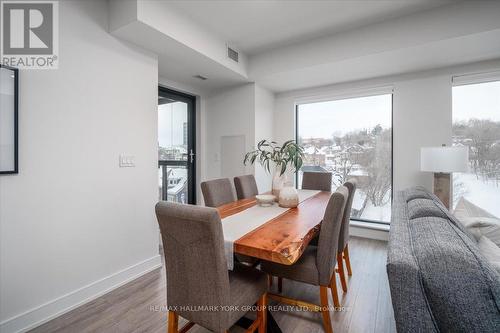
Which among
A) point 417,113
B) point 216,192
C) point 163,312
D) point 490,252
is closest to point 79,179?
point 216,192

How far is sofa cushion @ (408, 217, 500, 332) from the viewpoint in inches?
30.0

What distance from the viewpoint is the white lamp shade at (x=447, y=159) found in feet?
8.20

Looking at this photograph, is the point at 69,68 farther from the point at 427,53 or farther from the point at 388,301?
the point at 427,53

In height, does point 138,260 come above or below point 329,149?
below

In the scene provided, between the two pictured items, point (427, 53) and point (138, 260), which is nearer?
point (138, 260)

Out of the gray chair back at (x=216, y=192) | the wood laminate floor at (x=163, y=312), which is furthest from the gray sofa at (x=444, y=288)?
the gray chair back at (x=216, y=192)

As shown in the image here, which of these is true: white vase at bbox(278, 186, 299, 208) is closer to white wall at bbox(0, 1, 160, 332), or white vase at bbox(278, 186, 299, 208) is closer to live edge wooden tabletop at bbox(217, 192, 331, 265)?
live edge wooden tabletop at bbox(217, 192, 331, 265)

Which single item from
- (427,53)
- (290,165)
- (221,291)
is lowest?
(221,291)

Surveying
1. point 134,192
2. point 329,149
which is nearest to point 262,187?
point 329,149

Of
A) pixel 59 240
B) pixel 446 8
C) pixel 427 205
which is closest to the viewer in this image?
pixel 427 205

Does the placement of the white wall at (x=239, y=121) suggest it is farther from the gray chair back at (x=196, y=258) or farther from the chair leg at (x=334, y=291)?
the gray chair back at (x=196, y=258)

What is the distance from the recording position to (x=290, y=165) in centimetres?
420

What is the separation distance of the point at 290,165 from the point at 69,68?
3226mm

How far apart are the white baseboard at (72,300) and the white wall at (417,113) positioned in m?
3.48
